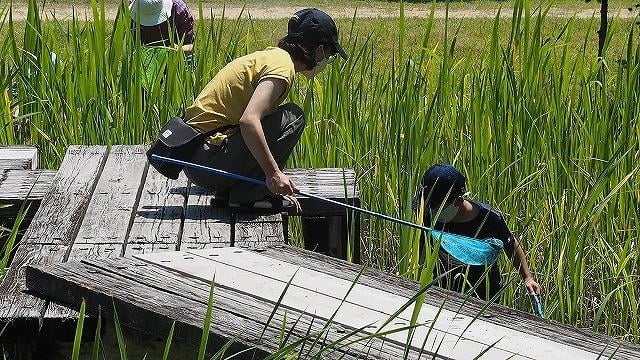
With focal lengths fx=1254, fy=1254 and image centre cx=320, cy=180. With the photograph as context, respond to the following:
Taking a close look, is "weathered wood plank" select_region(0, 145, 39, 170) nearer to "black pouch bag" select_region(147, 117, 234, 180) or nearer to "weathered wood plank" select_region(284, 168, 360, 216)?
"black pouch bag" select_region(147, 117, 234, 180)

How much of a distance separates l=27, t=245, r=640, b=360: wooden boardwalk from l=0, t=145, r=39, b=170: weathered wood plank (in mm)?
1381

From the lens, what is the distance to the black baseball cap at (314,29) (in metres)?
4.03

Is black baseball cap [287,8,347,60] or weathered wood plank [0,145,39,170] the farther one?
weathered wood plank [0,145,39,170]

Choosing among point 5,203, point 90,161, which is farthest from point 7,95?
point 5,203

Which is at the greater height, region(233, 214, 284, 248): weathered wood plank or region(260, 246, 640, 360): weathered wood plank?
region(260, 246, 640, 360): weathered wood plank

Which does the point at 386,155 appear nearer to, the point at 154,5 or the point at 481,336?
the point at 481,336

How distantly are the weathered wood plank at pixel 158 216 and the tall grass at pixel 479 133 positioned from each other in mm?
499

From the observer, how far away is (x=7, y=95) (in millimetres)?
5035

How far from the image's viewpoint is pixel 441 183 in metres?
4.00

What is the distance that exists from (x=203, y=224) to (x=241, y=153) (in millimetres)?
312

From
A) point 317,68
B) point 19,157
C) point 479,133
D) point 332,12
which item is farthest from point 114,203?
point 332,12

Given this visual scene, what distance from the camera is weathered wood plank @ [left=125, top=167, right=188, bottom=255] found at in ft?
11.8

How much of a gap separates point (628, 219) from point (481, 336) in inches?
60.5

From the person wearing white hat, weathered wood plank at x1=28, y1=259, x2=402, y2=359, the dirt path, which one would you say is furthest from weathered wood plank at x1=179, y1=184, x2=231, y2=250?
the dirt path
